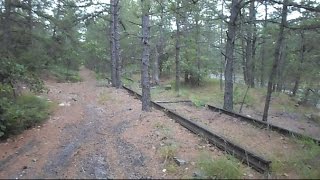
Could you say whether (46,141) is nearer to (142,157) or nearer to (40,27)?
(142,157)

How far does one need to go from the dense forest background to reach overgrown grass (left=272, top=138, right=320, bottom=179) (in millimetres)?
3837

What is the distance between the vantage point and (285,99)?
2428 centimetres

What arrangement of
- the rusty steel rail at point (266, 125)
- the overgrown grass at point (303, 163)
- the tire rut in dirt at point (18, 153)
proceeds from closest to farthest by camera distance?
1. the overgrown grass at point (303, 163)
2. the tire rut in dirt at point (18, 153)
3. the rusty steel rail at point (266, 125)

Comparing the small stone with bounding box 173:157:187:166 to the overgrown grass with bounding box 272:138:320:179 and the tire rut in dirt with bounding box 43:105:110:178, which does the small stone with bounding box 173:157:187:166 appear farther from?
the overgrown grass with bounding box 272:138:320:179

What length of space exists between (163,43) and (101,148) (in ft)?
79.3

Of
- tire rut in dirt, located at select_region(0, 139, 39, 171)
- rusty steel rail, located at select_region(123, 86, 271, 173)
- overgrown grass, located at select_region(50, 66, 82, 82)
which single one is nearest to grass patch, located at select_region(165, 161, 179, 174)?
rusty steel rail, located at select_region(123, 86, 271, 173)

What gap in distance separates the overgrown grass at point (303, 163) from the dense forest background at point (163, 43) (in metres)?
3.84

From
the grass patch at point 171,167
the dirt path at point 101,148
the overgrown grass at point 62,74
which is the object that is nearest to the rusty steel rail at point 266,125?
the dirt path at point 101,148

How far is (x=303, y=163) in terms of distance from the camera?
7.08 m

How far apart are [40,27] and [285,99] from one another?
18.7 metres

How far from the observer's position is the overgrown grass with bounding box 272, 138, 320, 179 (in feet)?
21.2

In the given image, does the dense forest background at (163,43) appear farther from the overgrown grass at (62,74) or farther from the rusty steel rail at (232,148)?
the rusty steel rail at (232,148)

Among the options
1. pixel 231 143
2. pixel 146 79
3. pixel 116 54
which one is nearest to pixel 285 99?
pixel 116 54

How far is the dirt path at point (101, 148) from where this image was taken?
22.5 ft
